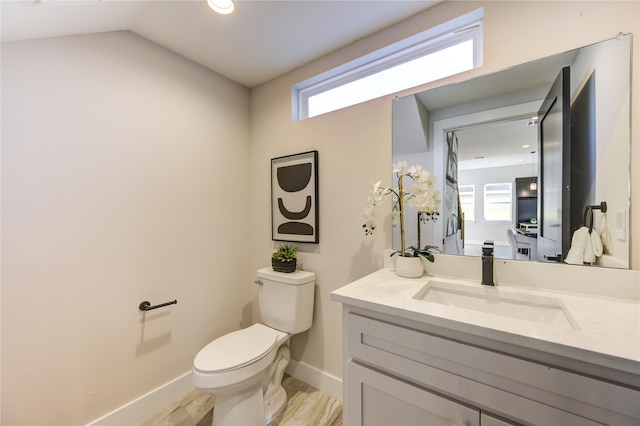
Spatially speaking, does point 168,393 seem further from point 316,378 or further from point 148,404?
point 316,378

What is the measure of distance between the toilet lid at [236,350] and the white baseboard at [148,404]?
509 millimetres

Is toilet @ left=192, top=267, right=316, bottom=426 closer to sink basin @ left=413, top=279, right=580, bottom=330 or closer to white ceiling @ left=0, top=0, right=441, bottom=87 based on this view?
sink basin @ left=413, top=279, right=580, bottom=330

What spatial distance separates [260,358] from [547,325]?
1.23 m

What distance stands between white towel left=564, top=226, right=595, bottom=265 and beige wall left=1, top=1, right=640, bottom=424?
130mm

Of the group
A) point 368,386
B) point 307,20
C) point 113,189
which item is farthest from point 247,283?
point 307,20

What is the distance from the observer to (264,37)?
150 cm

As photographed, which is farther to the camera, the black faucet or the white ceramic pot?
the white ceramic pot

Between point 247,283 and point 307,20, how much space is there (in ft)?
6.14

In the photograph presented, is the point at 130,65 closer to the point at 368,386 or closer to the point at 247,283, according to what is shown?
the point at 247,283

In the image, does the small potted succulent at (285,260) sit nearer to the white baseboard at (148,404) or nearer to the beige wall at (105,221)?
the beige wall at (105,221)

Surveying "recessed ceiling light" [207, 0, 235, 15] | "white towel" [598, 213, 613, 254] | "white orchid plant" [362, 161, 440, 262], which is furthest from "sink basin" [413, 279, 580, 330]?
"recessed ceiling light" [207, 0, 235, 15]

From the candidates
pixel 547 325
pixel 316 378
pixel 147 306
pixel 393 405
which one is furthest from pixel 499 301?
pixel 147 306

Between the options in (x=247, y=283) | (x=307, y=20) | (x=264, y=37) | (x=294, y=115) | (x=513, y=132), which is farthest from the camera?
(x=247, y=283)

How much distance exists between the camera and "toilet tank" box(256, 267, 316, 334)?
63.6 inches
